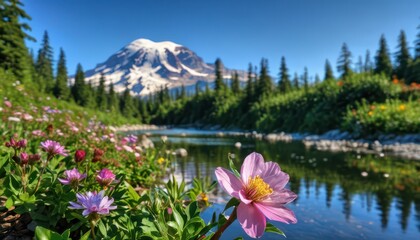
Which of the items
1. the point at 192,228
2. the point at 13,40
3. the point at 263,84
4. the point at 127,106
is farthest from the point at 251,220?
the point at 127,106

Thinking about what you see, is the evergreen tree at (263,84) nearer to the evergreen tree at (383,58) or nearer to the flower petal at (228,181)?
the evergreen tree at (383,58)

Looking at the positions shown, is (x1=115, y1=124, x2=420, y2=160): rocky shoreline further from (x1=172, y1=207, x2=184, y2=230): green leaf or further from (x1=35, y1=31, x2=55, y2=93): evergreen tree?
(x1=35, y1=31, x2=55, y2=93): evergreen tree

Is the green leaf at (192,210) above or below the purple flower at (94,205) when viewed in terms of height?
below

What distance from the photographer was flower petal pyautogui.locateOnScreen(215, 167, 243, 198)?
119cm

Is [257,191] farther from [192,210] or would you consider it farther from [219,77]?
[219,77]

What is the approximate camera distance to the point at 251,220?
3.84 ft

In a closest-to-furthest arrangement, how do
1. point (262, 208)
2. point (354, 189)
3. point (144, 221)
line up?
point (262, 208)
point (144, 221)
point (354, 189)

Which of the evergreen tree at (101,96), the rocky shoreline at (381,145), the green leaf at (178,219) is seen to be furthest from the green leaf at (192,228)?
the evergreen tree at (101,96)

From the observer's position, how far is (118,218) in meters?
1.83

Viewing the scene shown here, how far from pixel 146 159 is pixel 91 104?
5936 centimetres

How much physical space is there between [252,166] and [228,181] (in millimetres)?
176

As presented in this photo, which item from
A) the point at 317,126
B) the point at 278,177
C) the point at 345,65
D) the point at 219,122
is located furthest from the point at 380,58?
the point at 278,177

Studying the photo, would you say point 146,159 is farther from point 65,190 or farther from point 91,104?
point 91,104

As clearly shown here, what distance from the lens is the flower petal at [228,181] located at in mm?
1187
